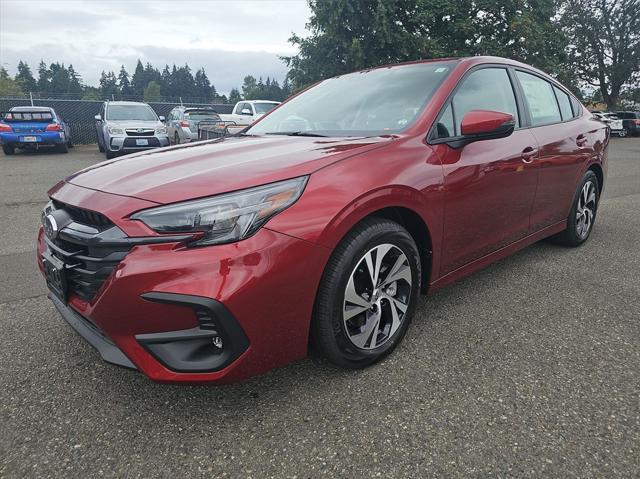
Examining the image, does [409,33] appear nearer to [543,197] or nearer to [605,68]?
[543,197]

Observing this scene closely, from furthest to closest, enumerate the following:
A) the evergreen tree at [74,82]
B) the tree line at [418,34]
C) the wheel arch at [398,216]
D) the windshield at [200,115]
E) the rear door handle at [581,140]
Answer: the evergreen tree at [74,82], the tree line at [418,34], the windshield at [200,115], the rear door handle at [581,140], the wheel arch at [398,216]

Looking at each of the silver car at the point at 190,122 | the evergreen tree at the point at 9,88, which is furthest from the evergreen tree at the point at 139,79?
the silver car at the point at 190,122

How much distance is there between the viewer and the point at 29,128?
14.4 metres

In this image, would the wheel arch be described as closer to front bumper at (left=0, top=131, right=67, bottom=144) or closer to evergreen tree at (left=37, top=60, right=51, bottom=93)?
front bumper at (left=0, top=131, right=67, bottom=144)

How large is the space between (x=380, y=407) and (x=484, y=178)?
1.47 metres

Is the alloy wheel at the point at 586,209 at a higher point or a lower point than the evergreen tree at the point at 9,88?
lower

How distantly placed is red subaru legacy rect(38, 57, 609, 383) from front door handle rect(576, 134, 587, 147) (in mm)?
907

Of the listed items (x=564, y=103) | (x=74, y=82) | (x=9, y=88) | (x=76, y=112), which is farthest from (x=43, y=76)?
(x=564, y=103)

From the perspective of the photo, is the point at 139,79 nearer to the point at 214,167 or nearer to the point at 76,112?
the point at 76,112

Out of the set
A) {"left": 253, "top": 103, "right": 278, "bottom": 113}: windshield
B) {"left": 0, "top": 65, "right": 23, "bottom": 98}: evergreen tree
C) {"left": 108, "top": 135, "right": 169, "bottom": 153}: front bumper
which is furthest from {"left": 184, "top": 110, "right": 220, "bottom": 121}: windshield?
{"left": 0, "top": 65, "right": 23, "bottom": 98}: evergreen tree

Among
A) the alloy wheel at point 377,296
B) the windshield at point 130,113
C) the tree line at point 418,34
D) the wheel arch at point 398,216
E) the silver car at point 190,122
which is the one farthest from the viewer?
the tree line at point 418,34

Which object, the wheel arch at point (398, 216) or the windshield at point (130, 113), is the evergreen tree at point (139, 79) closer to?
the windshield at point (130, 113)

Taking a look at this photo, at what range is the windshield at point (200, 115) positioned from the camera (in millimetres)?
15469

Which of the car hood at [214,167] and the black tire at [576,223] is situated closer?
the car hood at [214,167]
